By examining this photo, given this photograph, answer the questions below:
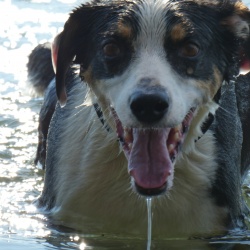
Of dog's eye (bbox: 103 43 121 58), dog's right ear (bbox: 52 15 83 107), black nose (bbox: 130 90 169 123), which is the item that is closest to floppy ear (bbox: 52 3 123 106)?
dog's right ear (bbox: 52 15 83 107)

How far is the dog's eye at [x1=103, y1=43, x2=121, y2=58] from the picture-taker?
5.68m

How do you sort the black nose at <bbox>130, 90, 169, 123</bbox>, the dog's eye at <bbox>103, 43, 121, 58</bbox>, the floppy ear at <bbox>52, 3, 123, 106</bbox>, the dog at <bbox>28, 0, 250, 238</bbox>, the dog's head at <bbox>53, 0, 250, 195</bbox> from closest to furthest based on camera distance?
1. the black nose at <bbox>130, 90, 169, 123</bbox>
2. the dog's head at <bbox>53, 0, 250, 195</bbox>
3. the dog at <bbox>28, 0, 250, 238</bbox>
4. the dog's eye at <bbox>103, 43, 121, 58</bbox>
5. the floppy ear at <bbox>52, 3, 123, 106</bbox>

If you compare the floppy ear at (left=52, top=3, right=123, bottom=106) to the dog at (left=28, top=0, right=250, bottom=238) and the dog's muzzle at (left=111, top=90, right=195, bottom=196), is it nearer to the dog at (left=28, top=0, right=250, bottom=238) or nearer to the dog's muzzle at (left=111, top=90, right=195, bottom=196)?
the dog at (left=28, top=0, right=250, bottom=238)

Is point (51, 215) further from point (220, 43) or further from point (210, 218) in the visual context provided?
point (220, 43)

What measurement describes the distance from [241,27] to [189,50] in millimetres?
602

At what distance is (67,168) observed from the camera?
643 centimetres

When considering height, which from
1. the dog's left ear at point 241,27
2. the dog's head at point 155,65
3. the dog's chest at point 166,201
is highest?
the dog's left ear at point 241,27

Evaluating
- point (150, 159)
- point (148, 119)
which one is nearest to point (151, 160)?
point (150, 159)

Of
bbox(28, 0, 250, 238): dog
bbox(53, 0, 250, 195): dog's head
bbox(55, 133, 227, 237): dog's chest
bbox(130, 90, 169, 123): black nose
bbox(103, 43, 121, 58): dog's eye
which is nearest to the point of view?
bbox(130, 90, 169, 123): black nose

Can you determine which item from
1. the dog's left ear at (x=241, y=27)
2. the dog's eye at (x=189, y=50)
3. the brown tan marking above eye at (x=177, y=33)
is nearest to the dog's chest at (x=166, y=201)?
the dog's left ear at (x=241, y=27)

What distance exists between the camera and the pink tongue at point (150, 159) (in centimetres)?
558

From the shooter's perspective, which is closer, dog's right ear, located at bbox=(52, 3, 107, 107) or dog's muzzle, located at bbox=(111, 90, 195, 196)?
dog's muzzle, located at bbox=(111, 90, 195, 196)

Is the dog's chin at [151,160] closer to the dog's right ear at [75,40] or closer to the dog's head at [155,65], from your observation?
the dog's head at [155,65]

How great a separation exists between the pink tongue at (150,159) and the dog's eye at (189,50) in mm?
480
